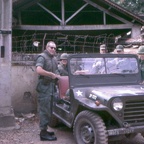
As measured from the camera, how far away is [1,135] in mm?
6355

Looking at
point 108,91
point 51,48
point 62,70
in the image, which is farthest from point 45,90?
point 62,70

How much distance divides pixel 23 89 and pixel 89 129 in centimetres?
348

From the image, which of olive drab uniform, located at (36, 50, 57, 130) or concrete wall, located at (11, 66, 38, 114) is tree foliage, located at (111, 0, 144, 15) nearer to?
concrete wall, located at (11, 66, 38, 114)

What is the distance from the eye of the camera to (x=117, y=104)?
4.97 m

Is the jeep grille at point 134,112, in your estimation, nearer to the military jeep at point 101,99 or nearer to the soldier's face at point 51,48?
the military jeep at point 101,99

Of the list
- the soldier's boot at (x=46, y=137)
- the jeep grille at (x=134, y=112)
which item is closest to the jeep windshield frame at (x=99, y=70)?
the jeep grille at (x=134, y=112)

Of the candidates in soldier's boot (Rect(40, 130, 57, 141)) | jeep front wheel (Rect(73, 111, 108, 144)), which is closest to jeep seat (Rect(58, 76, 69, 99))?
soldier's boot (Rect(40, 130, 57, 141))

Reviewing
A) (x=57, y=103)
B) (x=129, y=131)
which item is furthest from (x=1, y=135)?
(x=129, y=131)

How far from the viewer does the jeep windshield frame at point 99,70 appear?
19.1 feet

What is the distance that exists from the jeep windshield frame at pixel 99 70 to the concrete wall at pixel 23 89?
8.93 feet

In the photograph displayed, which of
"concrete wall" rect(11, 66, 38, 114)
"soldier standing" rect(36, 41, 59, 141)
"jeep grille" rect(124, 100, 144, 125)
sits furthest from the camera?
"concrete wall" rect(11, 66, 38, 114)

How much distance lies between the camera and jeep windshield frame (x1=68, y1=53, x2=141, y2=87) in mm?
5832

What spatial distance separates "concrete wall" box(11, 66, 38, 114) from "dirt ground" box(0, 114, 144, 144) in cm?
63

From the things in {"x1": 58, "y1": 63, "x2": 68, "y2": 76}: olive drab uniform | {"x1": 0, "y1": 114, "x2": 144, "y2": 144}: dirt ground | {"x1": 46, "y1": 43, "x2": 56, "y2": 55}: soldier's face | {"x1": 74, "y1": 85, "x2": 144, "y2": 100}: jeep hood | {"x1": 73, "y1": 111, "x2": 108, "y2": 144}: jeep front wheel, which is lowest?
{"x1": 0, "y1": 114, "x2": 144, "y2": 144}: dirt ground
